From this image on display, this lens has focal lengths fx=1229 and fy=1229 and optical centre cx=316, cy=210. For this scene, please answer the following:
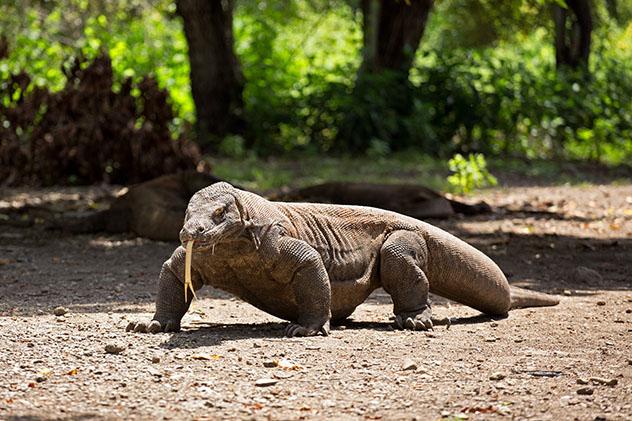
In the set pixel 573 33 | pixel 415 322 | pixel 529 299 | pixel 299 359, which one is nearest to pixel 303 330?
pixel 299 359

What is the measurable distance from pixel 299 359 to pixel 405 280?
105 centimetres

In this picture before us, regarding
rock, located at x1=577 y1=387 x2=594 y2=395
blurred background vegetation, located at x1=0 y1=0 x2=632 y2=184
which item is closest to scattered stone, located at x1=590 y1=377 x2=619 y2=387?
rock, located at x1=577 y1=387 x2=594 y2=395

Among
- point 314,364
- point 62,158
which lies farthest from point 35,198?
point 314,364

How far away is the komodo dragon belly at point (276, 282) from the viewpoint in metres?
5.37

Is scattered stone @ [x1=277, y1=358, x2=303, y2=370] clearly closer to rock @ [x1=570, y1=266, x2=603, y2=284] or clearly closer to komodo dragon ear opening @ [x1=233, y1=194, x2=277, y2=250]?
komodo dragon ear opening @ [x1=233, y1=194, x2=277, y2=250]

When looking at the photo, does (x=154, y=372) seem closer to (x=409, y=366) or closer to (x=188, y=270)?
(x=188, y=270)

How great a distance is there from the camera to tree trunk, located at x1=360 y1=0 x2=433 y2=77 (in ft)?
53.0

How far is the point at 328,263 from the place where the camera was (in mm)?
5688

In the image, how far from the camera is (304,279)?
5426 millimetres

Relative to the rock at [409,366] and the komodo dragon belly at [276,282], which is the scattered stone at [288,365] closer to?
the rock at [409,366]

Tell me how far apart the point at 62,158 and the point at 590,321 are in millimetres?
7330

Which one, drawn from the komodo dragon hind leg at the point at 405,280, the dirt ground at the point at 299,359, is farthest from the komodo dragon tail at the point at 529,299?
the komodo dragon hind leg at the point at 405,280

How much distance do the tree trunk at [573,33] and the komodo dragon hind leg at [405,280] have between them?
10439 mm

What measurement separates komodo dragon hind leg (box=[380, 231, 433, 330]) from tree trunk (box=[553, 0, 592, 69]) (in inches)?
411
